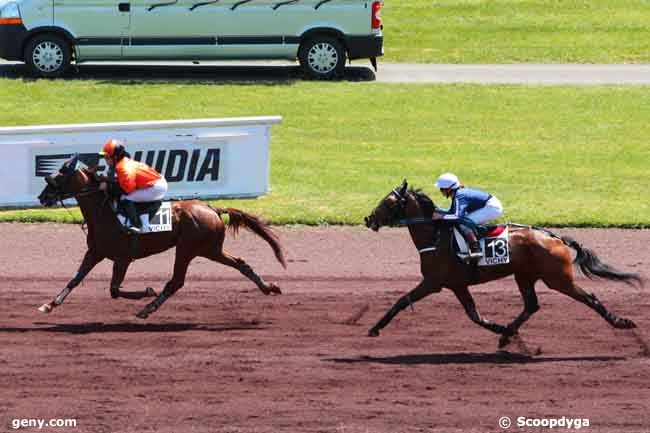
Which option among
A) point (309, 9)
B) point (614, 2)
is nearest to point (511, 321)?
point (309, 9)

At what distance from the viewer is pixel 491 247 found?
13641mm

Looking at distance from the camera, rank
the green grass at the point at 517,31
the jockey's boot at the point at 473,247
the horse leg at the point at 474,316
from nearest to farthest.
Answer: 1. the jockey's boot at the point at 473,247
2. the horse leg at the point at 474,316
3. the green grass at the point at 517,31

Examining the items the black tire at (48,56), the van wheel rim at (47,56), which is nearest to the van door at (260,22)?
the black tire at (48,56)

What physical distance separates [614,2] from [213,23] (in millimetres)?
12760

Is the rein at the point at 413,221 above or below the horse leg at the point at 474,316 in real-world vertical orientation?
above

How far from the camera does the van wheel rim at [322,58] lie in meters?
27.4

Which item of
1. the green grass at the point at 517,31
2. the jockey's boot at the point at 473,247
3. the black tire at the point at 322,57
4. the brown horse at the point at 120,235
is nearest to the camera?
the jockey's boot at the point at 473,247

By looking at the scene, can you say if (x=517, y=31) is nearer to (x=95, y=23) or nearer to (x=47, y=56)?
(x=95, y=23)

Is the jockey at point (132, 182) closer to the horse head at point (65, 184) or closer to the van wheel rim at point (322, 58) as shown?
the horse head at point (65, 184)

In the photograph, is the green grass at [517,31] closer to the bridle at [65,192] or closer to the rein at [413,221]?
the bridle at [65,192]

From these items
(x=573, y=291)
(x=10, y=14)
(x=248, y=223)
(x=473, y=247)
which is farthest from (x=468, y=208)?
(x=10, y=14)

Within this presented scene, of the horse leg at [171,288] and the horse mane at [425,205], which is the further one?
the horse leg at [171,288]

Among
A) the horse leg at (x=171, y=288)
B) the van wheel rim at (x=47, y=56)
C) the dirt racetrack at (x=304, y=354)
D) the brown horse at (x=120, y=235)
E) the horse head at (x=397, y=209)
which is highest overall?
the van wheel rim at (x=47, y=56)

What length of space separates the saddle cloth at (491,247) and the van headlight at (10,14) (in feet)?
49.6
